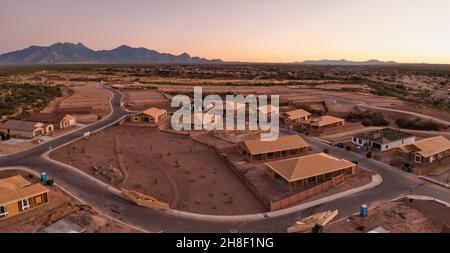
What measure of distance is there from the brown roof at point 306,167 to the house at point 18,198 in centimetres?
2088

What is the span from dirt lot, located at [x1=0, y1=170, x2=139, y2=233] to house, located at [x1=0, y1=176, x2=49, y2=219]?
1.39 feet

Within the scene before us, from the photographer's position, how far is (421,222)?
25141mm

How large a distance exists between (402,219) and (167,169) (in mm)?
23595

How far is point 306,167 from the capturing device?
3269cm

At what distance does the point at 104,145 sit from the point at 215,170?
1832 cm

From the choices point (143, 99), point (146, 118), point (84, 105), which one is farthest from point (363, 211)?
point (143, 99)

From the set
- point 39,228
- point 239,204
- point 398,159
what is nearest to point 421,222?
point 239,204

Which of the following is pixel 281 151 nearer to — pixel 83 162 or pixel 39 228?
pixel 83 162

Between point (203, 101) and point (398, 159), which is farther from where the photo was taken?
point (203, 101)

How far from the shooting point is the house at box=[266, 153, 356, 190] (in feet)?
103

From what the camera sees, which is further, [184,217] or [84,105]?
[84,105]

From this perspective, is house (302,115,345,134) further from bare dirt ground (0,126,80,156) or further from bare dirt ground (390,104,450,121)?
bare dirt ground (0,126,80,156)

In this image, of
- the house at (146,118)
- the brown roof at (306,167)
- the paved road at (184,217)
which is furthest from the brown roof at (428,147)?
the house at (146,118)

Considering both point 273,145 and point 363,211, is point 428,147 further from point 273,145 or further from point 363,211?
point 363,211
